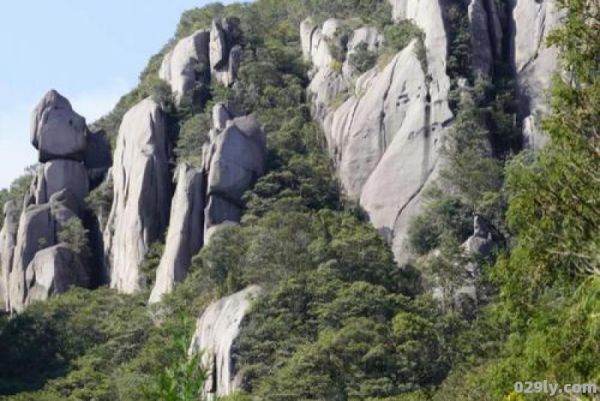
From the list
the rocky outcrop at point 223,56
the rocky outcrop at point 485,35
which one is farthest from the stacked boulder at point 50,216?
the rocky outcrop at point 485,35

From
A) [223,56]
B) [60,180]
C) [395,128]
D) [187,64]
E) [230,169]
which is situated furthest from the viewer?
[223,56]

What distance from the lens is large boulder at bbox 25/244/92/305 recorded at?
45688 millimetres

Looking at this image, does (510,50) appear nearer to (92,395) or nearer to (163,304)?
(163,304)

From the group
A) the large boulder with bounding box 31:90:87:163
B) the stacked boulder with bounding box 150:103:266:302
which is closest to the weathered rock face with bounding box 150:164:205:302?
the stacked boulder with bounding box 150:103:266:302

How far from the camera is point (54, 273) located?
150ft

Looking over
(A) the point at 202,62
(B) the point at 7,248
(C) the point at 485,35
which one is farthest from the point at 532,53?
(B) the point at 7,248

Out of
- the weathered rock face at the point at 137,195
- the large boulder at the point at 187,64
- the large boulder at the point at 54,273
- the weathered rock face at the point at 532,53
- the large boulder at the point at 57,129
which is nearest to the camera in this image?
the weathered rock face at the point at 532,53

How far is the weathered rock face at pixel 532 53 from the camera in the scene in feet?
146

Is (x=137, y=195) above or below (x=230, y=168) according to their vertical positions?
above

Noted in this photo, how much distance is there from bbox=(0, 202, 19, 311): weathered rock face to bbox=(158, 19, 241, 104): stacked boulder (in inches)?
303

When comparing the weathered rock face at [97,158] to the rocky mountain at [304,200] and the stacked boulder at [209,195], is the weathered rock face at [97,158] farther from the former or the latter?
the stacked boulder at [209,195]

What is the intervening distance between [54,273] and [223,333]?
38.3 ft

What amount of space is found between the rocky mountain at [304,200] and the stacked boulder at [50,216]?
85mm

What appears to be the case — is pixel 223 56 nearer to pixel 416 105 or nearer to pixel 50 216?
pixel 50 216
